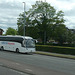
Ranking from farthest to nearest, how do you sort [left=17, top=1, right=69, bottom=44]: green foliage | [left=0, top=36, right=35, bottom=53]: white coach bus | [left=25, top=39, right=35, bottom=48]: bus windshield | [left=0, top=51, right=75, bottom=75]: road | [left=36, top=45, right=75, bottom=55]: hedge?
[left=17, top=1, right=69, bottom=44]: green foliage
[left=36, top=45, right=75, bottom=55]: hedge
[left=25, top=39, right=35, bottom=48]: bus windshield
[left=0, top=36, right=35, bottom=53]: white coach bus
[left=0, top=51, right=75, bottom=75]: road

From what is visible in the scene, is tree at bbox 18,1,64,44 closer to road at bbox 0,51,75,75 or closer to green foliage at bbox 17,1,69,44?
green foliage at bbox 17,1,69,44

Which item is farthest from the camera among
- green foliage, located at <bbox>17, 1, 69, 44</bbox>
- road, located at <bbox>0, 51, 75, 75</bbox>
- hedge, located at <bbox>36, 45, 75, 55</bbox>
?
green foliage, located at <bbox>17, 1, 69, 44</bbox>

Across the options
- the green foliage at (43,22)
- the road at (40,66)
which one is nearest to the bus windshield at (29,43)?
the road at (40,66)

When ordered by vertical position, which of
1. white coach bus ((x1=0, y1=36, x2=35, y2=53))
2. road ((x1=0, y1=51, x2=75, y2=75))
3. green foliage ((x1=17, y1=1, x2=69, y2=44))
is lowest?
road ((x1=0, y1=51, x2=75, y2=75))

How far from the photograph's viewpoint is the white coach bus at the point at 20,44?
27.2 m

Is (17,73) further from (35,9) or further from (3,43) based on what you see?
(35,9)

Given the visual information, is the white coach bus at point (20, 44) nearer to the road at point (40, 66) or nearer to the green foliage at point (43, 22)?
the road at point (40, 66)

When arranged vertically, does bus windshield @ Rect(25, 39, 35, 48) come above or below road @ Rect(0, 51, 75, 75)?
above

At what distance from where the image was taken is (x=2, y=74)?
903 centimetres

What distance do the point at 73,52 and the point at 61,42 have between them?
41745mm

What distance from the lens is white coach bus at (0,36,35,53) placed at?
27197mm

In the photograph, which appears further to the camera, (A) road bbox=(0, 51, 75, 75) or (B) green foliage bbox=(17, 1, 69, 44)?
(B) green foliage bbox=(17, 1, 69, 44)

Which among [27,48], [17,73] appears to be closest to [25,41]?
[27,48]

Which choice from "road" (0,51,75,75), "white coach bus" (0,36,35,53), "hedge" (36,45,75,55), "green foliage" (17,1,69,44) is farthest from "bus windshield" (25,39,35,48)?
"green foliage" (17,1,69,44)
